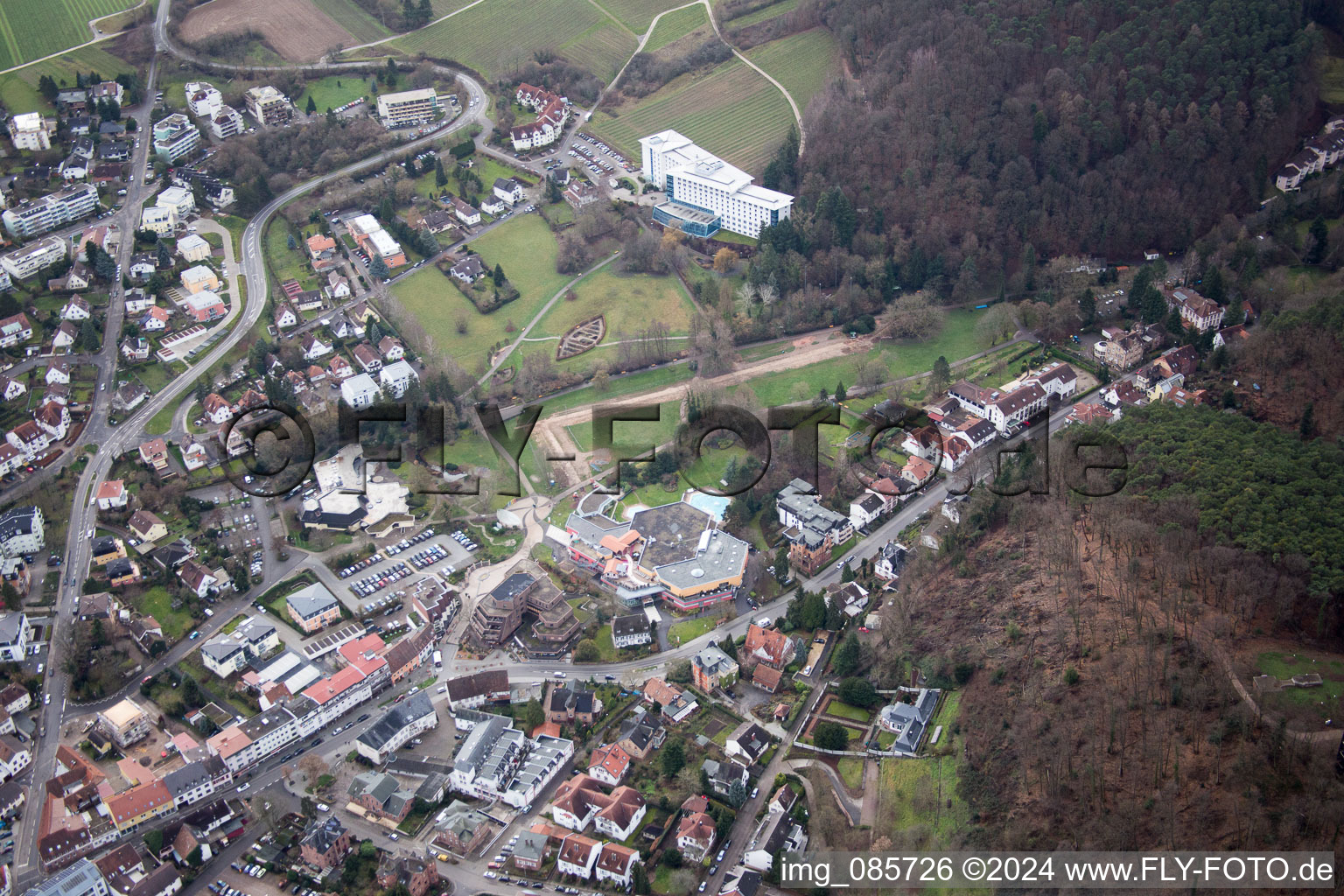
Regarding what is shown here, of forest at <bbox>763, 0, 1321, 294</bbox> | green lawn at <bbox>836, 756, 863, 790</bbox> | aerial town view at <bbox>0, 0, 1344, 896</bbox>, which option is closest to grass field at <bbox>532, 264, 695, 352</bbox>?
aerial town view at <bbox>0, 0, 1344, 896</bbox>

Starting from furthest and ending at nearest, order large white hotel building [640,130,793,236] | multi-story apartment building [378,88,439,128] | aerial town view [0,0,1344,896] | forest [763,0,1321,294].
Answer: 1. multi-story apartment building [378,88,439,128]
2. large white hotel building [640,130,793,236]
3. forest [763,0,1321,294]
4. aerial town view [0,0,1344,896]

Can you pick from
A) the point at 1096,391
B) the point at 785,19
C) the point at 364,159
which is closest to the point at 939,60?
the point at 785,19

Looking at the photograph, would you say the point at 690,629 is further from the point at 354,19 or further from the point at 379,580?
the point at 354,19

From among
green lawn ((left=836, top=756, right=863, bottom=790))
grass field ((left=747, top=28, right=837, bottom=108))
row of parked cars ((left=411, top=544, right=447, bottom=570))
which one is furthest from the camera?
grass field ((left=747, top=28, right=837, bottom=108))

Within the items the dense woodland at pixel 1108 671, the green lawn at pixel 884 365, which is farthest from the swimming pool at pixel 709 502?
the dense woodland at pixel 1108 671

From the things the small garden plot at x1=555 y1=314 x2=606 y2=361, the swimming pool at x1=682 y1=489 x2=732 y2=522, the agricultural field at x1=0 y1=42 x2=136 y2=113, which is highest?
the agricultural field at x1=0 y1=42 x2=136 y2=113

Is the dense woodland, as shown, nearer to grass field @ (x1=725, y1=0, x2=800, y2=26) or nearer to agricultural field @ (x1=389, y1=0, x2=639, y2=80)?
grass field @ (x1=725, y1=0, x2=800, y2=26)
